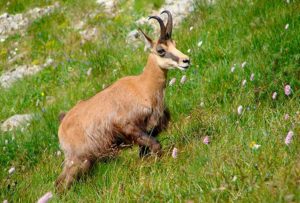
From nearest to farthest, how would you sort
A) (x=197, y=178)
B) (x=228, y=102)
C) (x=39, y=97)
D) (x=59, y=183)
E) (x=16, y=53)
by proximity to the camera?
(x=197, y=178) < (x=59, y=183) < (x=228, y=102) < (x=39, y=97) < (x=16, y=53)

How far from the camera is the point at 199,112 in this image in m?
6.30

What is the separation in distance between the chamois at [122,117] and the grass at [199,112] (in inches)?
7.7

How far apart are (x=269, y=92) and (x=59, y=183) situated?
235 cm

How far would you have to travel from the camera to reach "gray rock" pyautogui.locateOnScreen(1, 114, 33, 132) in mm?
8586

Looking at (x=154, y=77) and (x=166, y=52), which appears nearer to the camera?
(x=166, y=52)

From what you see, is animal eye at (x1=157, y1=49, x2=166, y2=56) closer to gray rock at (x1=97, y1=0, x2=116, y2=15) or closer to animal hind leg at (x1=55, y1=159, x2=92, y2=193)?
animal hind leg at (x1=55, y1=159, x2=92, y2=193)

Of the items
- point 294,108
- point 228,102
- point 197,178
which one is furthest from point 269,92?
point 197,178

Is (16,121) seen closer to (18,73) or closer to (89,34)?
(18,73)

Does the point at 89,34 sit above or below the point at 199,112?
below

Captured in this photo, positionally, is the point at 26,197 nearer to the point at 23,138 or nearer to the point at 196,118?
the point at 196,118

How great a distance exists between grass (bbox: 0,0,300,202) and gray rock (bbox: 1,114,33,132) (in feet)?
1.05

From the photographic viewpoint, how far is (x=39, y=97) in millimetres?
10148

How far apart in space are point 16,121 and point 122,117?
10.7 feet

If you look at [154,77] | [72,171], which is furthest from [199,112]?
[72,171]
